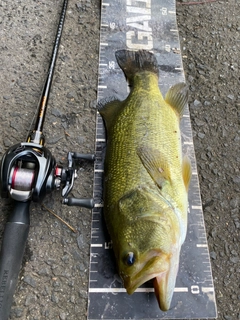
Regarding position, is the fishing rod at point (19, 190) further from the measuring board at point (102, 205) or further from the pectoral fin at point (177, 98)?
the pectoral fin at point (177, 98)

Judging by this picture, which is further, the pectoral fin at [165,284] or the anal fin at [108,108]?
the anal fin at [108,108]

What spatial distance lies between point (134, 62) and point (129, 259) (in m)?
1.69

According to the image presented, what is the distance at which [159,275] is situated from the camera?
1.99 meters

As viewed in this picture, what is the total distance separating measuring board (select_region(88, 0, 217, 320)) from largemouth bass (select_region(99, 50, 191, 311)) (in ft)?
0.76

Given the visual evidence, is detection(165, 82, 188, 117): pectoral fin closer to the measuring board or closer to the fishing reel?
the measuring board

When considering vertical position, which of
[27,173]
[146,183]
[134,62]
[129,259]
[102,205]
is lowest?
[102,205]

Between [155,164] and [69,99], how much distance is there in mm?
1123

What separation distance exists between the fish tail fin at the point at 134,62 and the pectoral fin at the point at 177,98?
22 centimetres

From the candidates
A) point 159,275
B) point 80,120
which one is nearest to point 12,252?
point 159,275

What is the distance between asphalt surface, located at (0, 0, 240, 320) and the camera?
2.40m

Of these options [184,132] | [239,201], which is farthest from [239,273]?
[184,132]

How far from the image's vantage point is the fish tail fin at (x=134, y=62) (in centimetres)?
292

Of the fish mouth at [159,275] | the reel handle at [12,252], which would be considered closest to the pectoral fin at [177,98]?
the fish mouth at [159,275]

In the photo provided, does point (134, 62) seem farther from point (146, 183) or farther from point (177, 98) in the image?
point (146, 183)
